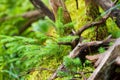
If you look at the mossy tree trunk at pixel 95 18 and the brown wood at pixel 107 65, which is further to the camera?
the mossy tree trunk at pixel 95 18

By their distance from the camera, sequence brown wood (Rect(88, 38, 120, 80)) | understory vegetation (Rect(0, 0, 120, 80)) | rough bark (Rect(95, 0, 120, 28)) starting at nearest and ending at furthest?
brown wood (Rect(88, 38, 120, 80))
understory vegetation (Rect(0, 0, 120, 80))
rough bark (Rect(95, 0, 120, 28))

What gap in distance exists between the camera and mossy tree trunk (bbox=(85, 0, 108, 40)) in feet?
4.40

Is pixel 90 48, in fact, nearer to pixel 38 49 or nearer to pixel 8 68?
pixel 38 49

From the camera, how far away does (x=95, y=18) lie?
1.38 m

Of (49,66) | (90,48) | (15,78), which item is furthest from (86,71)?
(15,78)

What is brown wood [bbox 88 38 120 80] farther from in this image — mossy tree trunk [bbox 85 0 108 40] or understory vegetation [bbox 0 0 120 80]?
mossy tree trunk [bbox 85 0 108 40]

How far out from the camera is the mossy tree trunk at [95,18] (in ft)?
4.40

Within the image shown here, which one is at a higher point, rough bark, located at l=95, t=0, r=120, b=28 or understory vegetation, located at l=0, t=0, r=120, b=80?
rough bark, located at l=95, t=0, r=120, b=28

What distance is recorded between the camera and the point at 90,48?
1.21 m

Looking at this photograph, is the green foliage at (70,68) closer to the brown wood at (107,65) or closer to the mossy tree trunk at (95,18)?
the brown wood at (107,65)

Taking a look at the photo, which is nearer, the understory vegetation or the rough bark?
the understory vegetation

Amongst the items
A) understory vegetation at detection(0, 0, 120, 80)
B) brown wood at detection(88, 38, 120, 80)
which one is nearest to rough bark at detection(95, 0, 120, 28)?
understory vegetation at detection(0, 0, 120, 80)

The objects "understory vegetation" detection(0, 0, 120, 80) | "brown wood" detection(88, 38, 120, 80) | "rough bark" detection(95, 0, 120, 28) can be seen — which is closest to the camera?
"brown wood" detection(88, 38, 120, 80)

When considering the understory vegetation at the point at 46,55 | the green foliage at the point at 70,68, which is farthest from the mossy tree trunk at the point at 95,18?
the green foliage at the point at 70,68
